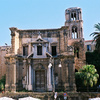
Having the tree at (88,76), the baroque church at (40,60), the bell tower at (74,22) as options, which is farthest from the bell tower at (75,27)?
the tree at (88,76)

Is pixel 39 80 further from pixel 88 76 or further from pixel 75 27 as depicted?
pixel 75 27

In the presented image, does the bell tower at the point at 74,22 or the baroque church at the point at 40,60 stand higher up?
the bell tower at the point at 74,22

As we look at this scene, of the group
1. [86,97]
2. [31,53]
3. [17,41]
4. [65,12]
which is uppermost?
[65,12]

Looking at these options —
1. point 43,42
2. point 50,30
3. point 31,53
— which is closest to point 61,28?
point 50,30

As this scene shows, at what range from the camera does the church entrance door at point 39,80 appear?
29.2m

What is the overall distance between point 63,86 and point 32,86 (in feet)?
16.0

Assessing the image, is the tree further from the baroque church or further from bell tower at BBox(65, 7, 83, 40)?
bell tower at BBox(65, 7, 83, 40)

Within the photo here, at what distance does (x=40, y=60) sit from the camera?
29.4m

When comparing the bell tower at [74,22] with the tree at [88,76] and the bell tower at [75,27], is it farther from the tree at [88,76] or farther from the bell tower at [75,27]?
the tree at [88,76]

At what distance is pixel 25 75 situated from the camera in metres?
29.3

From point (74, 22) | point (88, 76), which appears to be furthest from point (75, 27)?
point (88, 76)

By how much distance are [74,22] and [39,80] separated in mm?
17680

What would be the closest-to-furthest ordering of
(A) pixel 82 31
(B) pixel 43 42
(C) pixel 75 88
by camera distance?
(C) pixel 75 88
(B) pixel 43 42
(A) pixel 82 31

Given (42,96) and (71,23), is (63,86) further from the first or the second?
(71,23)
